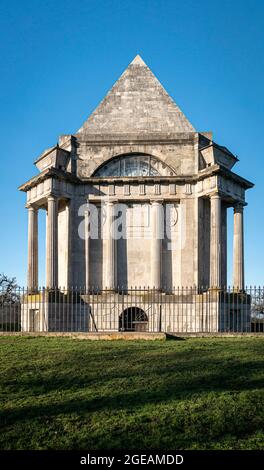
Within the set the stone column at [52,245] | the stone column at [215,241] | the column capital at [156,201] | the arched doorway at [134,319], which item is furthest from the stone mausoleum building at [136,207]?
the arched doorway at [134,319]

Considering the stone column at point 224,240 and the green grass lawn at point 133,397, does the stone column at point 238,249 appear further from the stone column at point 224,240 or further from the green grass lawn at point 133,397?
the green grass lawn at point 133,397

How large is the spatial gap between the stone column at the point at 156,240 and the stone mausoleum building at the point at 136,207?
0.15ft

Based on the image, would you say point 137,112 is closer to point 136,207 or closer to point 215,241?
point 136,207

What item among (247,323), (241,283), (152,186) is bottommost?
(247,323)

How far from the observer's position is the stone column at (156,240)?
1017 inches

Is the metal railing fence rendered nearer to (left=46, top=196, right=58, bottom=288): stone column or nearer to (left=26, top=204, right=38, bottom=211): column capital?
(left=46, top=196, right=58, bottom=288): stone column

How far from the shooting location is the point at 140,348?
14.8m

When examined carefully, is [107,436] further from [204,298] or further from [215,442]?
[204,298]

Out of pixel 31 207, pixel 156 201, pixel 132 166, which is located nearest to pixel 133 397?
pixel 156 201

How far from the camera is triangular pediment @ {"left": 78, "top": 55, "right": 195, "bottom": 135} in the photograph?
27.8 metres

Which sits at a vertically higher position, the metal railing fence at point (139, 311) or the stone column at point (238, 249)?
the stone column at point (238, 249)
